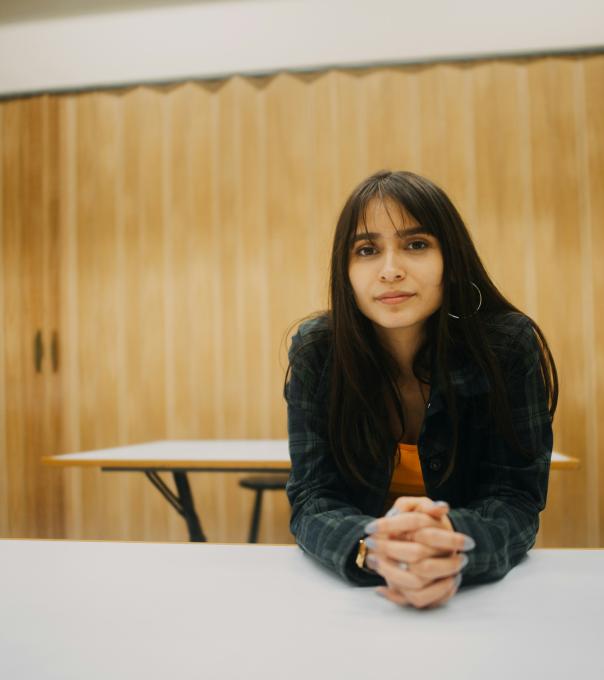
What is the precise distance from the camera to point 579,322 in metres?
2.90

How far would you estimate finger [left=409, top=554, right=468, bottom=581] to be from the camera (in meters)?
0.61

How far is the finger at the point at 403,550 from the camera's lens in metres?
0.62

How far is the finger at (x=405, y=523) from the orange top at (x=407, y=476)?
0.48 metres

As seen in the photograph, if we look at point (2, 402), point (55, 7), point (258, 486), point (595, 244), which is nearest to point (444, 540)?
point (258, 486)

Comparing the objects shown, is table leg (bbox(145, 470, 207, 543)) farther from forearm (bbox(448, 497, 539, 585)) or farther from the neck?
forearm (bbox(448, 497, 539, 585))

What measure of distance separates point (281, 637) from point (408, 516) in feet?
0.68

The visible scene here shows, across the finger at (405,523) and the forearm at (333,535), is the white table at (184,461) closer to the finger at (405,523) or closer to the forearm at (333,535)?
the forearm at (333,535)

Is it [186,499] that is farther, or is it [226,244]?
[226,244]

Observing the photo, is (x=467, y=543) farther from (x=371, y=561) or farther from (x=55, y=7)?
(x=55, y=7)

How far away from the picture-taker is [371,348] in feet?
3.71

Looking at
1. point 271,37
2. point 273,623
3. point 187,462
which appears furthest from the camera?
point 271,37

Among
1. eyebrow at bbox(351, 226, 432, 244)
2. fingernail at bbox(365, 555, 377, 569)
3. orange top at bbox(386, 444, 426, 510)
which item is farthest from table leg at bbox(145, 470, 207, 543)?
fingernail at bbox(365, 555, 377, 569)

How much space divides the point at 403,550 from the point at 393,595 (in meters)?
0.06

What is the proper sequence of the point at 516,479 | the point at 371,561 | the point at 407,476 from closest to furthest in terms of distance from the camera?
the point at 371,561, the point at 516,479, the point at 407,476
